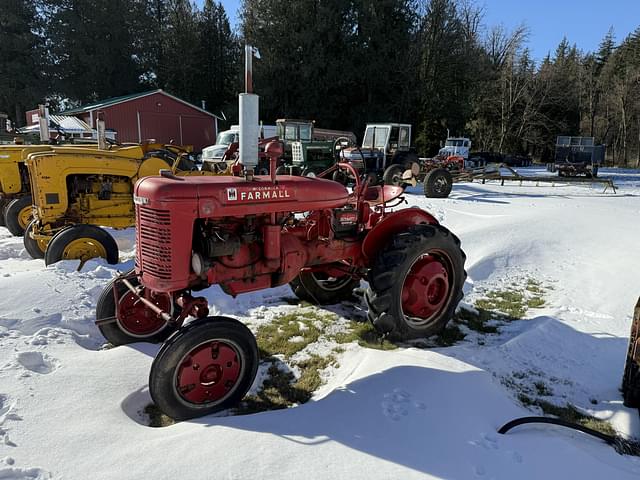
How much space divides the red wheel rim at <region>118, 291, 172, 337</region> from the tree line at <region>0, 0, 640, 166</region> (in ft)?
92.0

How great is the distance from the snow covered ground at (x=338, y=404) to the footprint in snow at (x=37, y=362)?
0.5 inches

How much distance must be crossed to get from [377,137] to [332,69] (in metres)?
14.6

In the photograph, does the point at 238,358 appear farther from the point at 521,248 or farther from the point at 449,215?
the point at 449,215

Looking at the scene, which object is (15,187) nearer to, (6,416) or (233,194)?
(6,416)

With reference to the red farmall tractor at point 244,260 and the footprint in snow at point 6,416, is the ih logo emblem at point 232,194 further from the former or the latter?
the footprint in snow at point 6,416

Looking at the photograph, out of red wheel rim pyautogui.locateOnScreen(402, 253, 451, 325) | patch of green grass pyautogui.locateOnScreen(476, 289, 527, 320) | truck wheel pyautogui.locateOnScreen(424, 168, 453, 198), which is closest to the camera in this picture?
red wheel rim pyautogui.locateOnScreen(402, 253, 451, 325)

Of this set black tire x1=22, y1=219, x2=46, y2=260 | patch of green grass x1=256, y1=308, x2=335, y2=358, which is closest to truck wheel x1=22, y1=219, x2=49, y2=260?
black tire x1=22, y1=219, x2=46, y2=260

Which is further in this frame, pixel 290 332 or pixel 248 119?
pixel 290 332

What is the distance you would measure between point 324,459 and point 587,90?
43.6 metres

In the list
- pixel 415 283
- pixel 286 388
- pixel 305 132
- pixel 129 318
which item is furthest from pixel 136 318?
pixel 305 132

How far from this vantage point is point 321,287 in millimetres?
4742

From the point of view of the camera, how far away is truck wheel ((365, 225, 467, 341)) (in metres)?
3.69

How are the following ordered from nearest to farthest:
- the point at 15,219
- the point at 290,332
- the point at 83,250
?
the point at 290,332 < the point at 83,250 < the point at 15,219

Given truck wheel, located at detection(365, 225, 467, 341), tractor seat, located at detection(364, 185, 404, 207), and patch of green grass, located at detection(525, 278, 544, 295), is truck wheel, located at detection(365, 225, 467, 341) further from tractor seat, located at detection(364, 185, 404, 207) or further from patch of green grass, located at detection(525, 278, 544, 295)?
patch of green grass, located at detection(525, 278, 544, 295)
